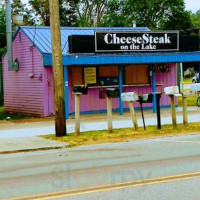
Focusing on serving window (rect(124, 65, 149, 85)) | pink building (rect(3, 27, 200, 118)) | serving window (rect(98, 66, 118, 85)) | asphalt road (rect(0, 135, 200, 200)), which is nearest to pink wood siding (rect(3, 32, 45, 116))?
pink building (rect(3, 27, 200, 118))

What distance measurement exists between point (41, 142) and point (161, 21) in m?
51.8

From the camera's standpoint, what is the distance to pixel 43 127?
19172 mm

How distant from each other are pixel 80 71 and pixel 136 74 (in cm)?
321

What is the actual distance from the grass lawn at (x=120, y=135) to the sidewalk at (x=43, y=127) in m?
0.58

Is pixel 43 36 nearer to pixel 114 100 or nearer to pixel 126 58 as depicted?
pixel 126 58

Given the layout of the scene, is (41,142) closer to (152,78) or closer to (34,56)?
(34,56)

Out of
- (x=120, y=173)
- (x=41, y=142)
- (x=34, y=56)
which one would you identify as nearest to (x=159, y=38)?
(x=34, y=56)

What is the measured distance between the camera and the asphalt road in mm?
7742

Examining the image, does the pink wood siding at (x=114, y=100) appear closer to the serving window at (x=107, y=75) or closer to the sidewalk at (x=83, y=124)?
the serving window at (x=107, y=75)

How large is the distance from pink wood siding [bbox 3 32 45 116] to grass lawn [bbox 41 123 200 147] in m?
7.52

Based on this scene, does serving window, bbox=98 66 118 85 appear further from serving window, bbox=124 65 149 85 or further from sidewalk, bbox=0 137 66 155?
sidewalk, bbox=0 137 66 155

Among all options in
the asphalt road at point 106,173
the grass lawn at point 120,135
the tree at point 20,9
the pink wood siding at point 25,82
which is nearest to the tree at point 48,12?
the tree at point 20,9

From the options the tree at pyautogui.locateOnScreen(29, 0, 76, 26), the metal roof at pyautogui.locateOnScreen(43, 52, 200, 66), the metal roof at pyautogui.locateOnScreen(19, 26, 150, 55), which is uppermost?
the tree at pyautogui.locateOnScreen(29, 0, 76, 26)

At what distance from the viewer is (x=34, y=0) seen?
5709 cm
